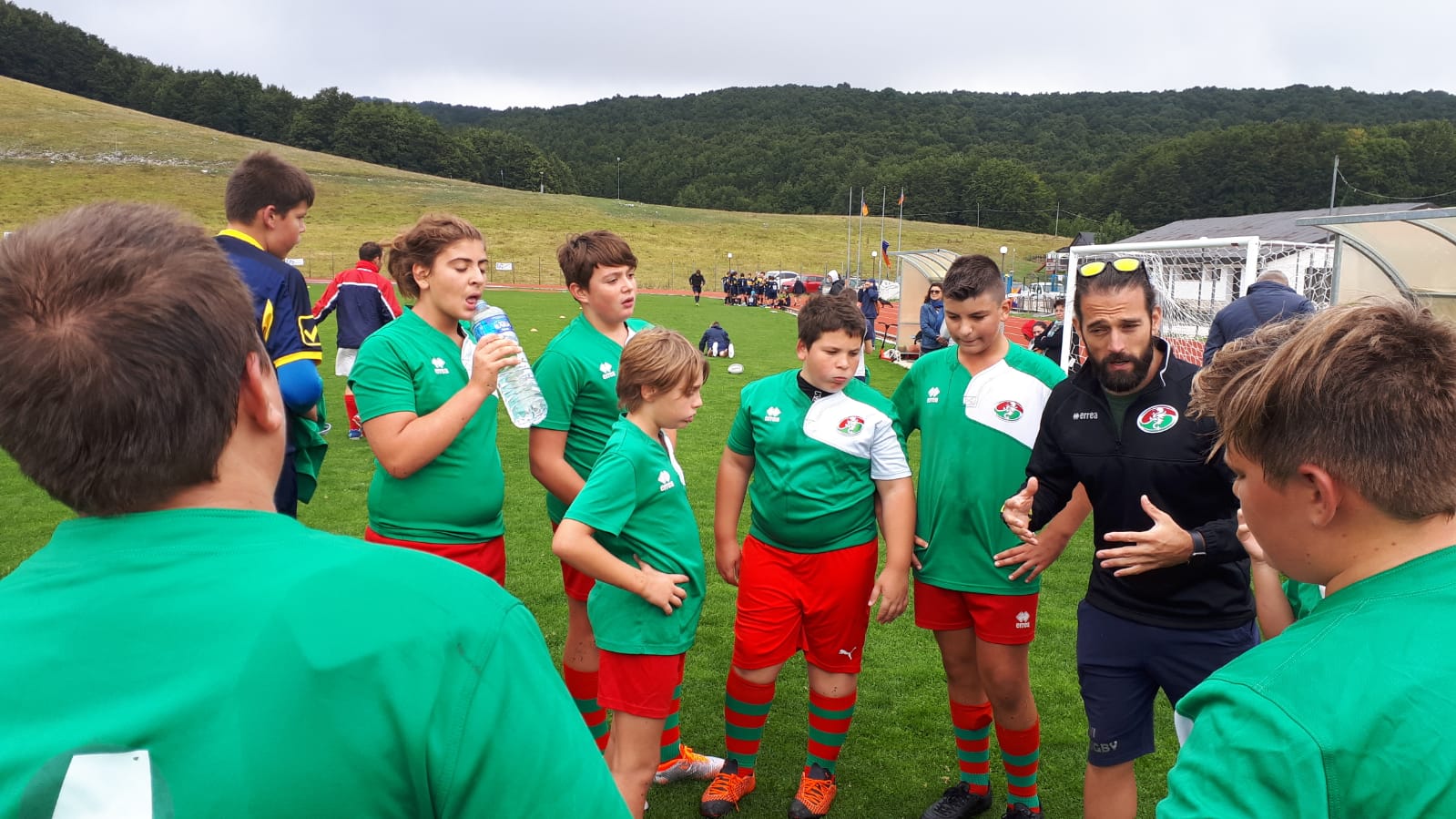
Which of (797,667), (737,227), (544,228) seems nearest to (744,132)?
(737,227)

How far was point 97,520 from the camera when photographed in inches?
38.5

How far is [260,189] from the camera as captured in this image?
141 inches

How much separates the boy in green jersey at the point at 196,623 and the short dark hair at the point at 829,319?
2.80 meters

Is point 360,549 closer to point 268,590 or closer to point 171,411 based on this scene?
point 268,590

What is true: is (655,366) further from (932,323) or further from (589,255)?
(932,323)

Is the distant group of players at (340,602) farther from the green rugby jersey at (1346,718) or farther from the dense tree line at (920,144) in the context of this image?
the dense tree line at (920,144)

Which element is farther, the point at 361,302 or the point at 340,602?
the point at 361,302

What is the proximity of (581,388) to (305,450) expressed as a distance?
43.2 inches

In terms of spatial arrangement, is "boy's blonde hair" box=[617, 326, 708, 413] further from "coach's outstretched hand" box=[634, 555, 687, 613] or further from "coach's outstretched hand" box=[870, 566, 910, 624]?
"coach's outstretched hand" box=[870, 566, 910, 624]

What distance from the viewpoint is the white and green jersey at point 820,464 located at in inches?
145

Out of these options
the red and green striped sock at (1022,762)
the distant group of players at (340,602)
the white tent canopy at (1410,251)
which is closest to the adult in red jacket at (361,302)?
the red and green striped sock at (1022,762)

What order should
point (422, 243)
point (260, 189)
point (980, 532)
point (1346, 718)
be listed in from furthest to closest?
point (980, 532), point (260, 189), point (422, 243), point (1346, 718)

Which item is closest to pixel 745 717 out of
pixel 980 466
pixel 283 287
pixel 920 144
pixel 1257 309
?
pixel 980 466

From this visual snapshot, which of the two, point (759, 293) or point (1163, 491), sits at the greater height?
point (759, 293)
